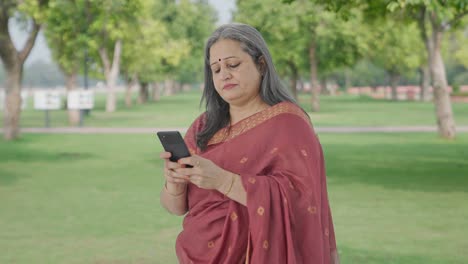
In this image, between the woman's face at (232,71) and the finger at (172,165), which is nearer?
the finger at (172,165)

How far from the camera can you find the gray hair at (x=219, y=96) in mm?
3477

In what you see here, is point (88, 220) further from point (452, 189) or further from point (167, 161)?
point (167, 161)

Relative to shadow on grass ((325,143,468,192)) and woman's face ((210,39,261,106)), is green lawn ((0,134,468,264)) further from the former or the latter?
woman's face ((210,39,261,106))

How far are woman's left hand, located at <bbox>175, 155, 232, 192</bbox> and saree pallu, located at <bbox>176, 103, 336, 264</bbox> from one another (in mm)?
123

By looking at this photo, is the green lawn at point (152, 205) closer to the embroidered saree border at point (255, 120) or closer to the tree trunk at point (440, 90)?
the tree trunk at point (440, 90)

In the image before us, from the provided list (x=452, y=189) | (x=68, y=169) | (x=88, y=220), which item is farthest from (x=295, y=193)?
(x=68, y=169)

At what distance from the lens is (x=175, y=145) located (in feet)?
10.8

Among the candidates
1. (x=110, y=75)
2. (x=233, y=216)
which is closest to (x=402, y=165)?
(x=233, y=216)

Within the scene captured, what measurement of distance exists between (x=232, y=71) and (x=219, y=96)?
233 millimetres

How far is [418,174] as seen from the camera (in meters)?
14.5

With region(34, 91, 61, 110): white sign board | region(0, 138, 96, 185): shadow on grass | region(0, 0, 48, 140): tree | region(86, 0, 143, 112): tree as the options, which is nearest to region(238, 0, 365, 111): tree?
region(86, 0, 143, 112): tree

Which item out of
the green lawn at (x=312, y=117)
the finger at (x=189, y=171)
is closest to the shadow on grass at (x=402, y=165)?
the finger at (x=189, y=171)

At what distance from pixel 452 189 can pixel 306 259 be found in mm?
9546

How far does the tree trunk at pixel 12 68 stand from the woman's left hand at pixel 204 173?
2017cm
